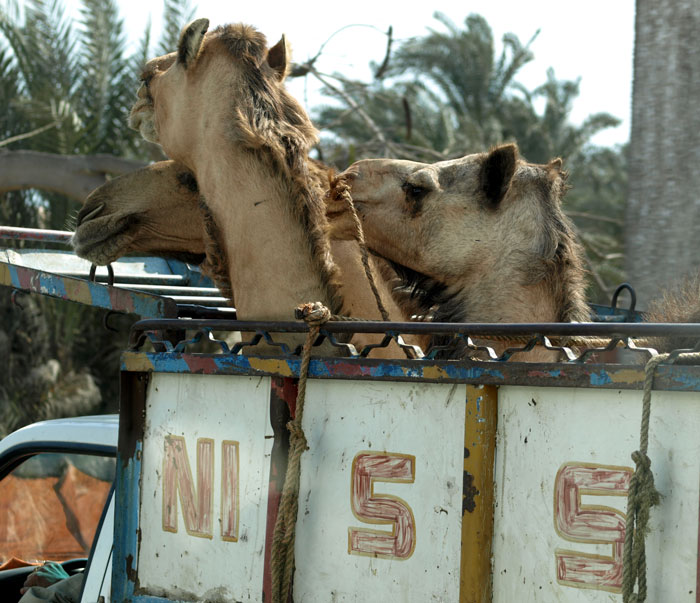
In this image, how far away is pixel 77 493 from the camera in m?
4.21

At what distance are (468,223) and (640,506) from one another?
5.28 feet

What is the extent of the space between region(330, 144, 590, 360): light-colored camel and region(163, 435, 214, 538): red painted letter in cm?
103

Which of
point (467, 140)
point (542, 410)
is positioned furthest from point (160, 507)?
point (467, 140)

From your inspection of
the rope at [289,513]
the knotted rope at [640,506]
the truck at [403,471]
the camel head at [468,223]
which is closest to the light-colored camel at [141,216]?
the camel head at [468,223]

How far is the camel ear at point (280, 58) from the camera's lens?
136 inches

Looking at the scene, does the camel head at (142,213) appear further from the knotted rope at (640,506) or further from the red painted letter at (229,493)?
the knotted rope at (640,506)

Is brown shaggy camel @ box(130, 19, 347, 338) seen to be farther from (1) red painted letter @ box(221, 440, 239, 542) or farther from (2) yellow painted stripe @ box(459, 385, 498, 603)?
(2) yellow painted stripe @ box(459, 385, 498, 603)

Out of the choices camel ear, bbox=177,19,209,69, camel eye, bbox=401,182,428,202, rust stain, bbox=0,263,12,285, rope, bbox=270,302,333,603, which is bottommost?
rope, bbox=270,302,333,603

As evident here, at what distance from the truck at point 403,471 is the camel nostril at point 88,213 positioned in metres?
1.07

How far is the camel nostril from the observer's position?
11.9 ft

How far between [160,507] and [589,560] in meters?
1.25

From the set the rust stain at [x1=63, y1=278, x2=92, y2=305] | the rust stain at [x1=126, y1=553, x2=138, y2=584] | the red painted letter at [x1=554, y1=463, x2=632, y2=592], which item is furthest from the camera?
the rust stain at [x1=63, y1=278, x2=92, y2=305]

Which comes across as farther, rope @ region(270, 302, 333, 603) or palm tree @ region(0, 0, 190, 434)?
palm tree @ region(0, 0, 190, 434)

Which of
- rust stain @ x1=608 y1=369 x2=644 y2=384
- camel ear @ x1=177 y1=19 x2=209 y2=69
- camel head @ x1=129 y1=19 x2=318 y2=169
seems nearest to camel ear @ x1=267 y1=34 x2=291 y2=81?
camel head @ x1=129 y1=19 x2=318 y2=169
